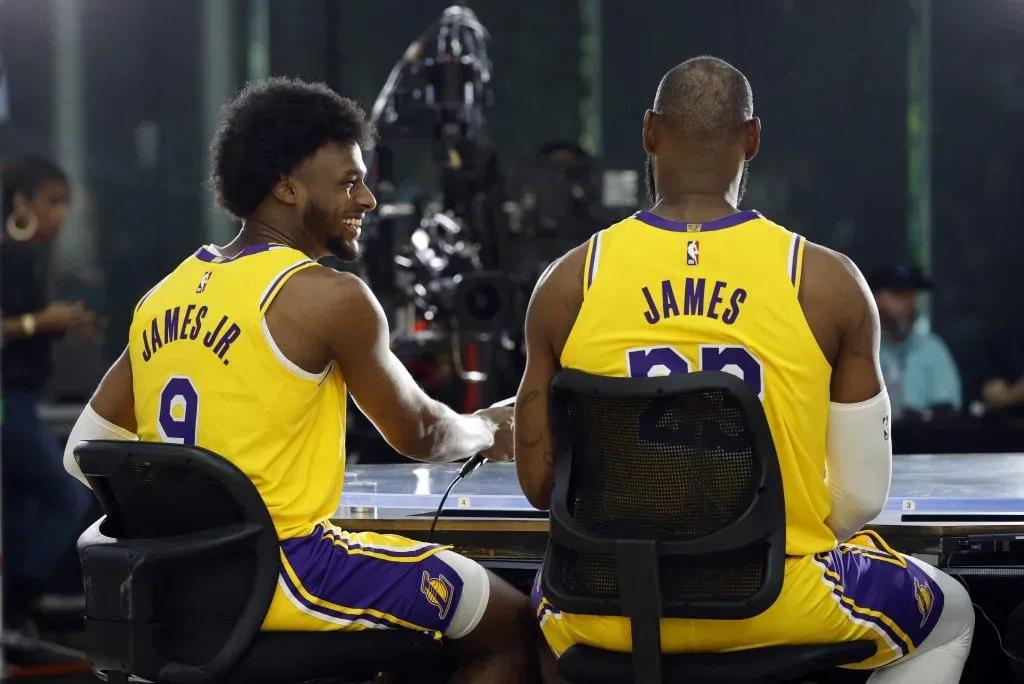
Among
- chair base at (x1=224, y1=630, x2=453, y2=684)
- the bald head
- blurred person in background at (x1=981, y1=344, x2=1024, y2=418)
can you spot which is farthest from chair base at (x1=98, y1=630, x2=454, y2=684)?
blurred person in background at (x1=981, y1=344, x2=1024, y2=418)

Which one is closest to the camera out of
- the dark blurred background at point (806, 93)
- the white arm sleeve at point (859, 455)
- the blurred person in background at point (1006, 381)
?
the white arm sleeve at point (859, 455)

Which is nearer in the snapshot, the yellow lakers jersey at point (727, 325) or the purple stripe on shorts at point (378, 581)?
the yellow lakers jersey at point (727, 325)

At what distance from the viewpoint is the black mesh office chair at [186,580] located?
162 cm

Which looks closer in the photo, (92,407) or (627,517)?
(627,517)

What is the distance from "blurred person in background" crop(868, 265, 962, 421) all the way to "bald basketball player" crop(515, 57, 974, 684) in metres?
3.92

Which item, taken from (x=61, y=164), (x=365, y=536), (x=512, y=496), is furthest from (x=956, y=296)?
(x=365, y=536)

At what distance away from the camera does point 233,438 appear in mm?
1728

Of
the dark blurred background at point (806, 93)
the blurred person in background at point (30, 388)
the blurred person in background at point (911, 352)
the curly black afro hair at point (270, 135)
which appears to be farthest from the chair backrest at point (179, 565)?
the blurred person in background at point (911, 352)

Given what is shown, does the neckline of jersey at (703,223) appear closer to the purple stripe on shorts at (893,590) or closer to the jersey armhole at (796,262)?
the jersey armhole at (796,262)

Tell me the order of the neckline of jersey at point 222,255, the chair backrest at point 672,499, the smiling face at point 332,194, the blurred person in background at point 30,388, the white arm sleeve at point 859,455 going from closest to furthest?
the chair backrest at point 672,499, the white arm sleeve at point 859,455, the neckline of jersey at point 222,255, the smiling face at point 332,194, the blurred person in background at point 30,388

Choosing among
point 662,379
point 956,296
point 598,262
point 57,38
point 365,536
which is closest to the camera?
point 662,379

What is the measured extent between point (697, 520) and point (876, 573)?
0.88 feet

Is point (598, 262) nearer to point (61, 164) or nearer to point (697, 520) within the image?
point (697, 520)

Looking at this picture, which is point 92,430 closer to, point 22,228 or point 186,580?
point 186,580
